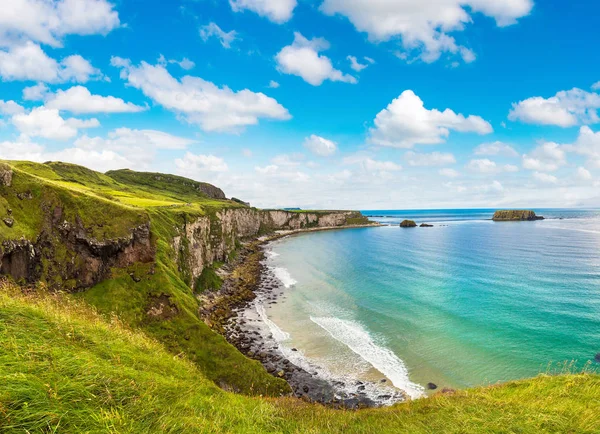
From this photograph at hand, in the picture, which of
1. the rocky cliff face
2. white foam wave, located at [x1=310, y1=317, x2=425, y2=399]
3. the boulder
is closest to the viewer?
the rocky cliff face

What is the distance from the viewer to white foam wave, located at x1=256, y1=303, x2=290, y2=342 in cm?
4625

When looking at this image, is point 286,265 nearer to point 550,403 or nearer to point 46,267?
point 46,267

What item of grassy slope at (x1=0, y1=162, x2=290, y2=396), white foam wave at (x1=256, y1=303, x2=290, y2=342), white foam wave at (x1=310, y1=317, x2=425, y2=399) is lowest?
white foam wave at (x1=256, y1=303, x2=290, y2=342)

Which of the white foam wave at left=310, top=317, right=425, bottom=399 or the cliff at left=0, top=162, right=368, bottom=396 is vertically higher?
the cliff at left=0, top=162, right=368, bottom=396

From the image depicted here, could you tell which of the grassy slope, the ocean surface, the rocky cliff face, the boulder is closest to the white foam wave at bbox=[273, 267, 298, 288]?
the ocean surface

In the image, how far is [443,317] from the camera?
49.6 m

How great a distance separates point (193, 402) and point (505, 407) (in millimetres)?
12412

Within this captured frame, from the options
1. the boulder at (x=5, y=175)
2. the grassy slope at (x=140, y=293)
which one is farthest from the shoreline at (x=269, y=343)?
the boulder at (x=5, y=175)

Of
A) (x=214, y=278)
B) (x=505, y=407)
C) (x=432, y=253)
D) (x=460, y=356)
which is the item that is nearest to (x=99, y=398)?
(x=505, y=407)

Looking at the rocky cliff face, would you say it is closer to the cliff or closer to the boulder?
the cliff

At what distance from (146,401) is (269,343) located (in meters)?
37.3

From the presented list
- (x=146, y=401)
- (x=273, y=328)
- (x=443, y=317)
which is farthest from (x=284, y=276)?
(x=146, y=401)

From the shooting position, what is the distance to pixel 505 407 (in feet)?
42.5

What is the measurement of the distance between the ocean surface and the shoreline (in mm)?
1357
